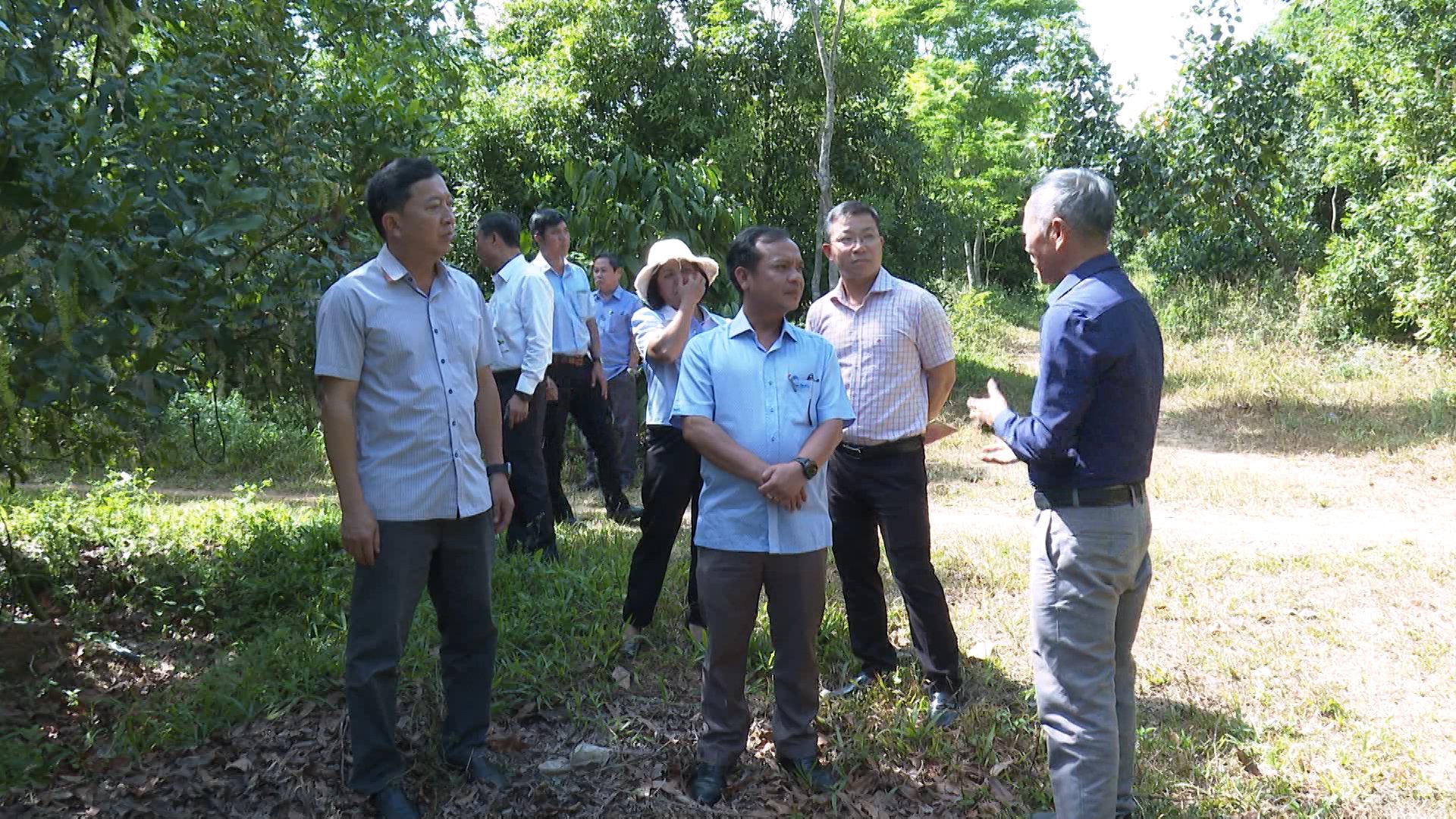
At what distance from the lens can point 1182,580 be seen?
6.25 metres

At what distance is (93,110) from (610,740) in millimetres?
2829

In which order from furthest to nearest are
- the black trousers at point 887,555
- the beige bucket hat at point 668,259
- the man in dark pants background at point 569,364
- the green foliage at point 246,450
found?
the green foliage at point 246,450 < the man in dark pants background at point 569,364 < the beige bucket hat at point 668,259 < the black trousers at point 887,555

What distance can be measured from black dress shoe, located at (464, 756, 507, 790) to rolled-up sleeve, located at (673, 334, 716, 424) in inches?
55.3

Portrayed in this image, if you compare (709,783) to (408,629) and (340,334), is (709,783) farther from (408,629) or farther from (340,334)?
(340,334)

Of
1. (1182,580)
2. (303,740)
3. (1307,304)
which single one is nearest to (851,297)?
(303,740)

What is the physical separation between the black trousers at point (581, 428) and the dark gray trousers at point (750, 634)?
3311mm

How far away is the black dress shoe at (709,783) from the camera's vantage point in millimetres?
3715

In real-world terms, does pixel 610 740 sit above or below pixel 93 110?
below

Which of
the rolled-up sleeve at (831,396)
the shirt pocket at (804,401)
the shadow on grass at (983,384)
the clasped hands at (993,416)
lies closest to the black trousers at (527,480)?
the rolled-up sleeve at (831,396)

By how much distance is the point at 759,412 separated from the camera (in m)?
3.65

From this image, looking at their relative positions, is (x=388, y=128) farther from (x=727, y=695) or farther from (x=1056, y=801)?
(x=1056, y=801)

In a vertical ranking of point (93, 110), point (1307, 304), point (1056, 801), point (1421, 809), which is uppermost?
point (93, 110)

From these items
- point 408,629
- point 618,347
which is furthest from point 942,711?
point 618,347

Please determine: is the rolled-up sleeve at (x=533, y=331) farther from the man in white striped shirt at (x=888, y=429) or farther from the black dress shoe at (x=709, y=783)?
the black dress shoe at (x=709, y=783)
